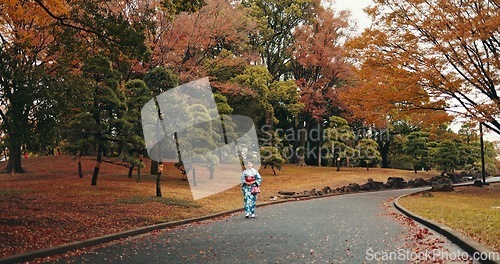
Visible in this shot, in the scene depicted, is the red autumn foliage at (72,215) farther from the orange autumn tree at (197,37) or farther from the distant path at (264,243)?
the orange autumn tree at (197,37)

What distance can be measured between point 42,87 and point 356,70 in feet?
51.7

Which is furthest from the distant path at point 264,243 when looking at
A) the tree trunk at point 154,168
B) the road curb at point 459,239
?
the tree trunk at point 154,168

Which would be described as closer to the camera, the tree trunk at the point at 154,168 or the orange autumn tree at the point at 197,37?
the orange autumn tree at the point at 197,37

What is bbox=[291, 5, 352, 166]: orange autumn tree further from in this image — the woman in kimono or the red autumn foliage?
the woman in kimono

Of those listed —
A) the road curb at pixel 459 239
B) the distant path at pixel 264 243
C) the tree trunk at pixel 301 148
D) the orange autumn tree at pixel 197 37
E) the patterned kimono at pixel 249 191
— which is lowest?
the distant path at pixel 264 243

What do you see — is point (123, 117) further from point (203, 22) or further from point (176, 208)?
point (203, 22)

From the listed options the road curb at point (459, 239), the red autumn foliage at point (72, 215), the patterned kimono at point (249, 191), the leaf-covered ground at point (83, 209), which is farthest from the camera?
the patterned kimono at point (249, 191)

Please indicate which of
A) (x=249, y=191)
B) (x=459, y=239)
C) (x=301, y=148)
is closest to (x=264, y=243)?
(x=459, y=239)

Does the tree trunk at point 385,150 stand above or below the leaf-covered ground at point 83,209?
above

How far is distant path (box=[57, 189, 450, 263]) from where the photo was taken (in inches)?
290

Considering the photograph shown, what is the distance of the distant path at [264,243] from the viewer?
7359 mm

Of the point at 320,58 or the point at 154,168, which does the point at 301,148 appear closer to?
the point at 320,58

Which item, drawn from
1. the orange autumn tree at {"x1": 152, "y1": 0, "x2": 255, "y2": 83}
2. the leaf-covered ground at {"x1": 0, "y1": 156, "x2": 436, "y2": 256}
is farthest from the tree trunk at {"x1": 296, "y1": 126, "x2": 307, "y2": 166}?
the leaf-covered ground at {"x1": 0, "y1": 156, "x2": 436, "y2": 256}

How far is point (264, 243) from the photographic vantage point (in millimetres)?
8859
